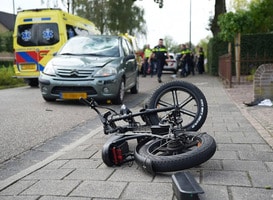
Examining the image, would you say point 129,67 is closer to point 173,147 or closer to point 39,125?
point 39,125

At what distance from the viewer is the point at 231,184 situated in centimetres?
313

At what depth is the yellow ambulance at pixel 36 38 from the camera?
13.8 meters

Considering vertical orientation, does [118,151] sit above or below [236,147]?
above

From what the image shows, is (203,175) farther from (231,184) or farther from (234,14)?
(234,14)

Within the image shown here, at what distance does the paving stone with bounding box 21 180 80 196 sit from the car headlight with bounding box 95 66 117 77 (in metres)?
5.24

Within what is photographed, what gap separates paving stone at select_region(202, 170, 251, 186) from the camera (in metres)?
3.18

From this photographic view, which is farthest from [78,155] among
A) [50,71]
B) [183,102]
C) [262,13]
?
[262,13]

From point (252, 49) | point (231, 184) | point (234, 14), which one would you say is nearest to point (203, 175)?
point (231, 184)

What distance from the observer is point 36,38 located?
13961 mm

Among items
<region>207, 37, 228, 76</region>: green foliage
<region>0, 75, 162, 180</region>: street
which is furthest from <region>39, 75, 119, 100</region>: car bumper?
<region>207, 37, 228, 76</region>: green foliage

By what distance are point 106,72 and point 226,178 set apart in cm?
Result: 563

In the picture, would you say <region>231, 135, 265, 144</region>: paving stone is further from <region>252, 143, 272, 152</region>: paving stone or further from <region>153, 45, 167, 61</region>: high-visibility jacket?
<region>153, 45, 167, 61</region>: high-visibility jacket

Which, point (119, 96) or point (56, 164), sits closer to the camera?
Answer: point (56, 164)

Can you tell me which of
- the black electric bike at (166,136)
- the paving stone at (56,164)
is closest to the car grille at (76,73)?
the black electric bike at (166,136)
